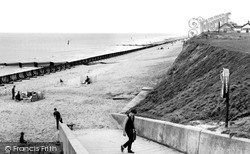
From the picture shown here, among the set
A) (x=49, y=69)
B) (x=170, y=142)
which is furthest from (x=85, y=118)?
(x=49, y=69)

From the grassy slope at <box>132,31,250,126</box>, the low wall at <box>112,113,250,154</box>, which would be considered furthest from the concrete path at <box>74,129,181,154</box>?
the grassy slope at <box>132,31,250,126</box>

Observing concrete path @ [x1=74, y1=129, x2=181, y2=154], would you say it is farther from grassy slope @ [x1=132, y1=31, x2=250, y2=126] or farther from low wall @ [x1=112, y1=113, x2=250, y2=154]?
grassy slope @ [x1=132, y1=31, x2=250, y2=126]

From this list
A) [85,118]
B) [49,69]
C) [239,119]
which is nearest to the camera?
[239,119]

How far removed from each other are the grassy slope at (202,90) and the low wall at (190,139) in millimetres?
730

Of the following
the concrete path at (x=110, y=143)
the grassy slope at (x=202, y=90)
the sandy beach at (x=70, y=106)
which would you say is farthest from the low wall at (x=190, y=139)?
the sandy beach at (x=70, y=106)

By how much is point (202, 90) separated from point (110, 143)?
385cm

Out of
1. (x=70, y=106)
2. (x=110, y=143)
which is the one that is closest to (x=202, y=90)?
(x=110, y=143)

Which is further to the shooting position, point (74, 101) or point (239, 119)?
point (74, 101)

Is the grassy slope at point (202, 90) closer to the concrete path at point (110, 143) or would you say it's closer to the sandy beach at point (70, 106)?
the concrete path at point (110, 143)

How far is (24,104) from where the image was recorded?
19.7 metres

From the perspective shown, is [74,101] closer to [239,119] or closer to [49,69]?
[239,119]

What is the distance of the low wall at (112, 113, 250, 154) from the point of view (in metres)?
6.67

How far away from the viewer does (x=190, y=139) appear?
8008mm

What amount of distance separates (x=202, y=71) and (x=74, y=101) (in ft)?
28.2
